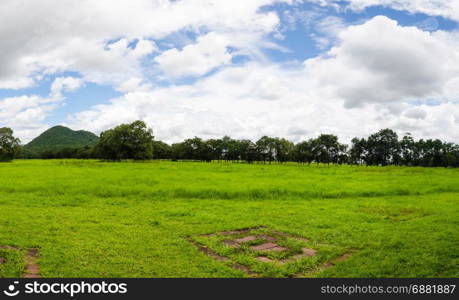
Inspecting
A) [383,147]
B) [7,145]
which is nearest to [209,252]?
[7,145]

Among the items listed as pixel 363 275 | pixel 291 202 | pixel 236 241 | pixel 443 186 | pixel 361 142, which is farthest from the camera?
pixel 361 142

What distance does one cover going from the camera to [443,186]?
25.2 metres

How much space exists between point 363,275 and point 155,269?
4445 millimetres

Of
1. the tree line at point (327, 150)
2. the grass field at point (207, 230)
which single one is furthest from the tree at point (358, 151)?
the grass field at point (207, 230)

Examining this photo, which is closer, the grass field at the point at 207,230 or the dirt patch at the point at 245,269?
the dirt patch at the point at 245,269

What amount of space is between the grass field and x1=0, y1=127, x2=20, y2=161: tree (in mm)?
81672

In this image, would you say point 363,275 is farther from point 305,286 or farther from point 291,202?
point 291,202

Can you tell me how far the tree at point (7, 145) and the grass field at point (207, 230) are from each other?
8167 cm

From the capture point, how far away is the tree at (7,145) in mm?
87188

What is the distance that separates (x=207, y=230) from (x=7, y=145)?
325 ft

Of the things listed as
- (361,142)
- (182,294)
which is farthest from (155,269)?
(361,142)

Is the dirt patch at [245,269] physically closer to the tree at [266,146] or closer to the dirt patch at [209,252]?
the dirt patch at [209,252]

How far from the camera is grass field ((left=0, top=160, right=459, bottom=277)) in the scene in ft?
23.4

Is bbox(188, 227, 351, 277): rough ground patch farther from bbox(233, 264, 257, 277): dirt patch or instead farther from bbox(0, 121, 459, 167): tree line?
bbox(0, 121, 459, 167): tree line
